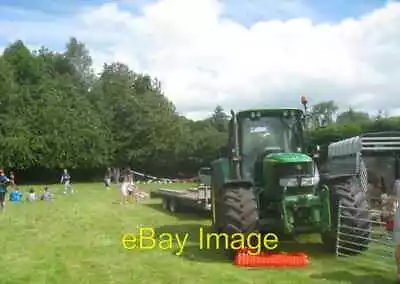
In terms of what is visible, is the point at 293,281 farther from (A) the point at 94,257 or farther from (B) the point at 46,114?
(B) the point at 46,114

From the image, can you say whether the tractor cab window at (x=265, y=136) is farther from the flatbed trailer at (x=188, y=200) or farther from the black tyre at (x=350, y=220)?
the flatbed trailer at (x=188, y=200)

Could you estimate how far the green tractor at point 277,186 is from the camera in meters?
10.5

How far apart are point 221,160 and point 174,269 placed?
10.8 ft

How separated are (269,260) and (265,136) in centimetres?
279

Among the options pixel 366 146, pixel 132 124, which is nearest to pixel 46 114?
pixel 132 124

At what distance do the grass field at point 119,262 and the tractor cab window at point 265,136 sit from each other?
76.8 inches

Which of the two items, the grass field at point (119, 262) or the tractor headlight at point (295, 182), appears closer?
the grass field at point (119, 262)

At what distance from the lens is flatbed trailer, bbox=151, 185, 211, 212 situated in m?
17.7

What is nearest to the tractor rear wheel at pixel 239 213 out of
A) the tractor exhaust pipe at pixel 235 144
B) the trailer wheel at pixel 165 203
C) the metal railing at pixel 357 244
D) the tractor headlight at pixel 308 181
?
the tractor headlight at pixel 308 181

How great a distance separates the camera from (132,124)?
5766 cm

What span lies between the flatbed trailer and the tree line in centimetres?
2603

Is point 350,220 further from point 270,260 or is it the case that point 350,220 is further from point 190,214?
point 190,214

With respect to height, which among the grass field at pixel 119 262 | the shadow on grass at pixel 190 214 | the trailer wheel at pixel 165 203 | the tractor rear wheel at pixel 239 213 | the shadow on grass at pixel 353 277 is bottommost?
the shadow on grass at pixel 353 277

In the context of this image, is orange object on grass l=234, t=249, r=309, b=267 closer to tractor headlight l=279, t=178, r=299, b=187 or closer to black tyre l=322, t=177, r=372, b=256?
black tyre l=322, t=177, r=372, b=256
